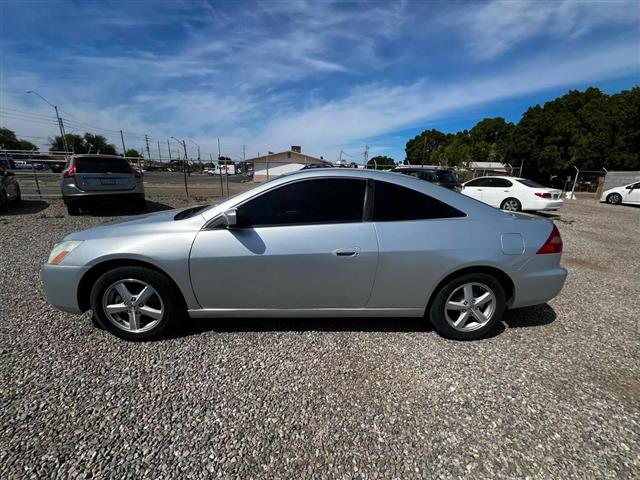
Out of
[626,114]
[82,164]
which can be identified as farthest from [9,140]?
[626,114]

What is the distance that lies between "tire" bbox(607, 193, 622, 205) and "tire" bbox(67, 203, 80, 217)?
2448cm

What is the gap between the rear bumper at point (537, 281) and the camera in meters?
2.67

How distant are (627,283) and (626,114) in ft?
111

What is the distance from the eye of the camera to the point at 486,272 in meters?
2.67

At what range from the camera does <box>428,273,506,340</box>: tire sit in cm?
→ 266

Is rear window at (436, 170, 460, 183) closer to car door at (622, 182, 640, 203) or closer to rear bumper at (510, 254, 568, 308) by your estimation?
rear bumper at (510, 254, 568, 308)

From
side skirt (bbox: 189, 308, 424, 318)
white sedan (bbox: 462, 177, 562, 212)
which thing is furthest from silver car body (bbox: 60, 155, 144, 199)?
white sedan (bbox: 462, 177, 562, 212)

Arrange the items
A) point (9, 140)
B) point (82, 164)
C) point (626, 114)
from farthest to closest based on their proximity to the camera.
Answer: point (9, 140)
point (626, 114)
point (82, 164)

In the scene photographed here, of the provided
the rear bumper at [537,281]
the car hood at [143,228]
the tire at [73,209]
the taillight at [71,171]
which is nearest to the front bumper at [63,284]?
the car hood at [143,228]

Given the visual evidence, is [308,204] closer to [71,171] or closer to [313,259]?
[313,259]

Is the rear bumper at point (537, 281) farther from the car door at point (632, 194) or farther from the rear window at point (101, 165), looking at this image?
the car door at point (632, 194)

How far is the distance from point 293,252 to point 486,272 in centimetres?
171

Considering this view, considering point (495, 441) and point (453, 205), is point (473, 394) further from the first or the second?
point (453, 205)

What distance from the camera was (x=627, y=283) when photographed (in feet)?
14.5
